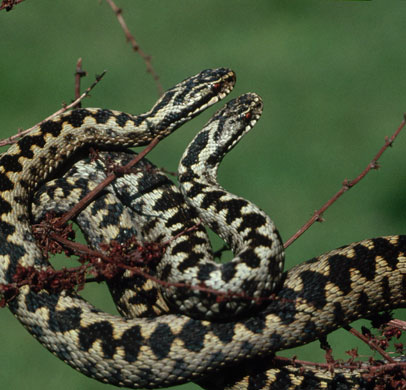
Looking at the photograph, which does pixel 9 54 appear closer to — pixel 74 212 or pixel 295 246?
pixel 295 246

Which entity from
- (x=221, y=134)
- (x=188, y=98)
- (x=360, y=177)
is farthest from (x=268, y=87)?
(x=360, y=177)

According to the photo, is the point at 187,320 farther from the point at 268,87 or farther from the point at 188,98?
the point at 268,87

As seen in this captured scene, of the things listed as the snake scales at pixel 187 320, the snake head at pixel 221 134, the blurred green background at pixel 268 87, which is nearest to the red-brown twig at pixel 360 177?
the snake scales at pixel 187 320

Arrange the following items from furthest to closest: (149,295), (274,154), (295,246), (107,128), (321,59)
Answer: (321,59)
(274,154)
(295,246)
(107,128)
(149,295)

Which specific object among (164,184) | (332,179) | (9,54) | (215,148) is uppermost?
(9,54)

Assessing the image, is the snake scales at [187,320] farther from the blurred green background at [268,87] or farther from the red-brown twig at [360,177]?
the blurred green background at [268,87]

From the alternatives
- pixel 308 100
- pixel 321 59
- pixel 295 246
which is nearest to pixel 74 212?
pixel 295 246
